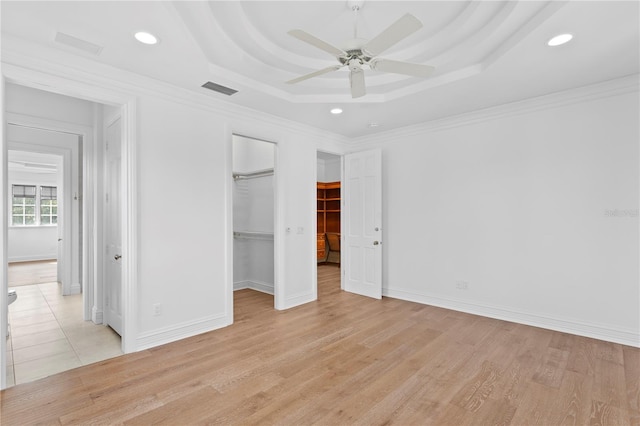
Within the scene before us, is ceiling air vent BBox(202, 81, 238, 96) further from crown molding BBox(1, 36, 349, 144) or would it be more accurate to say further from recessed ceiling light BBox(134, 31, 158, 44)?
recessed ceiling light BBox(134, 31, 158, 44)

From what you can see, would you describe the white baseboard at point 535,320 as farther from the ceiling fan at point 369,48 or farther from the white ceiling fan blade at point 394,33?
the white ceiling fan blade at point 394,33

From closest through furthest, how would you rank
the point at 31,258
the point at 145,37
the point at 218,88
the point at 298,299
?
the point at 145,37
the point at 218,88
the point at 298,299
the point at 31,258

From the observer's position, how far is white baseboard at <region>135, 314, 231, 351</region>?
316cm

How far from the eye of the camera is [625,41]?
2582mm

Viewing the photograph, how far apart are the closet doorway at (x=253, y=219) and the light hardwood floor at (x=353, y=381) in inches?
70.6

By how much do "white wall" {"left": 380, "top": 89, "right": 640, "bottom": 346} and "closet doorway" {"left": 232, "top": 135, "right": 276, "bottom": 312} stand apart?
2119 mm

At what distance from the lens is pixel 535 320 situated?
12.4ft

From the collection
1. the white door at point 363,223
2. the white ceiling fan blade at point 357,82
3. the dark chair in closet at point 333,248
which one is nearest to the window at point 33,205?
the dark chair in closet at point 333,248

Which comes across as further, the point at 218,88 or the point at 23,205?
the point at 23,205

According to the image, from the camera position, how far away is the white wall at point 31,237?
9.09 meters

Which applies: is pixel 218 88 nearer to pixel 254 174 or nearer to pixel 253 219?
pixel 254 174

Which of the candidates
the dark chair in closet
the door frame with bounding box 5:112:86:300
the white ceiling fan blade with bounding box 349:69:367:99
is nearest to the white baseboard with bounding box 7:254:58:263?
the door frame with bounding box 5:112:86:300

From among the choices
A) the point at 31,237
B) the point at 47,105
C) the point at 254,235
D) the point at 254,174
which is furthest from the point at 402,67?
the point at 31,237

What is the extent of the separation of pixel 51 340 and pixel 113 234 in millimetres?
1236
